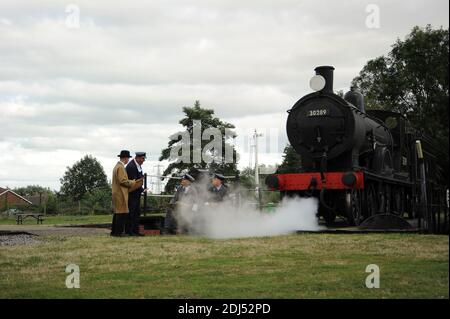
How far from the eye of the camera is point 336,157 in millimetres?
15469

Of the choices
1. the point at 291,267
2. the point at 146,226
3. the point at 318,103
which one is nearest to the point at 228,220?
the point at 146,226

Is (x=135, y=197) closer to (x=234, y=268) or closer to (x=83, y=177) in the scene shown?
(x=234, y=268)

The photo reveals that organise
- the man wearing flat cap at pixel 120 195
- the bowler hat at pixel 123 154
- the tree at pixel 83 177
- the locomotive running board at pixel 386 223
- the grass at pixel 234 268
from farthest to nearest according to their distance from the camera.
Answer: the tree at pixel 83 177 < the bowler hat at pixel 123 154 < the man wearing flat cap at pixel 120 195 < the locomotive running board at pixel 386 223 < the grass at pixel 234 268

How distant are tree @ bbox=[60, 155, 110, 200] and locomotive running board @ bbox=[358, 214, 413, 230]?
87941 millimetres

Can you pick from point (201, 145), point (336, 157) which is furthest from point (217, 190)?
point (201, 145)

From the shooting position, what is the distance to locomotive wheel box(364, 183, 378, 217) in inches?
624

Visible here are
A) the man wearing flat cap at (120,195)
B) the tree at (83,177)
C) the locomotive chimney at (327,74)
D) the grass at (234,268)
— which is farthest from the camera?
the tree at (83,177)

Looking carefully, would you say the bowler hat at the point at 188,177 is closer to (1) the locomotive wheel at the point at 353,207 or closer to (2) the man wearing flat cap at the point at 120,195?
(2) the man wearing flat cap at the point at 120,195

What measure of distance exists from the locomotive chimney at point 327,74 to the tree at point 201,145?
Answer: 82.3 feet

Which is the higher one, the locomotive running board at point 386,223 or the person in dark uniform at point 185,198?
the person in dark uniform at point 185,198

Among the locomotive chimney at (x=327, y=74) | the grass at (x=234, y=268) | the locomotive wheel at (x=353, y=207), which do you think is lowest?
the grass at (x=234, y=268)

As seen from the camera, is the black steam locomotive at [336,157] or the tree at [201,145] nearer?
the black steam locomotive at [336,157]

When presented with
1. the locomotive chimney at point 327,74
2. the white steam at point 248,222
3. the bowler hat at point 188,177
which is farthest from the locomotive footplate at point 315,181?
the locomotive chimney at point 327,74

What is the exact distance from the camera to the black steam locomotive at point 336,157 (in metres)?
14.7
